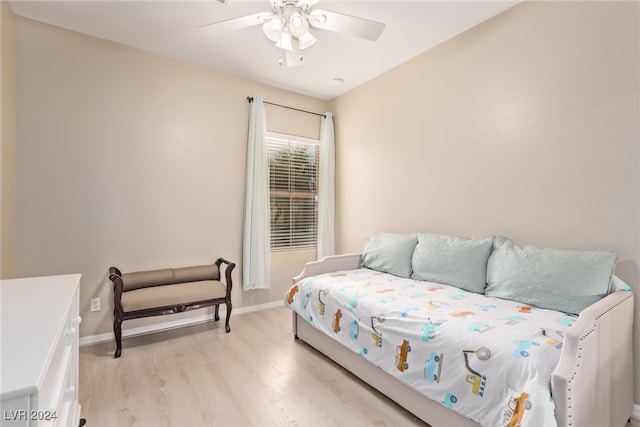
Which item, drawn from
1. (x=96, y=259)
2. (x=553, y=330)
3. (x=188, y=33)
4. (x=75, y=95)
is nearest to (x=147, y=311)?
(x=96, y=259)

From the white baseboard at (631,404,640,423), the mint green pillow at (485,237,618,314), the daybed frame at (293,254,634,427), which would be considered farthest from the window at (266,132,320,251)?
the white baseboard at (631,404,640,423)

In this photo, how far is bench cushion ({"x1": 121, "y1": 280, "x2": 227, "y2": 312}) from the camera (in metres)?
2.55

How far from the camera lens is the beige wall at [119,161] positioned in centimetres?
254

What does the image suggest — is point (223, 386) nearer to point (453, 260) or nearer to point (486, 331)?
point (486, 331)

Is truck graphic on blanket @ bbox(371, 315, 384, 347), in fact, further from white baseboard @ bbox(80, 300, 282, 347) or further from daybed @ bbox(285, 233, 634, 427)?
white baseboard @ bbox(80, 300, 282, 347)

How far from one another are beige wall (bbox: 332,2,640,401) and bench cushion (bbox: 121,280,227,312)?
1944 mm

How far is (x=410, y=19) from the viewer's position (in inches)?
98.9

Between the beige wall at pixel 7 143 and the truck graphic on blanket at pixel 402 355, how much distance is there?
2749 millimetres

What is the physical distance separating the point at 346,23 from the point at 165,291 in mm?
2599

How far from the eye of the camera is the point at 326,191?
4074mm

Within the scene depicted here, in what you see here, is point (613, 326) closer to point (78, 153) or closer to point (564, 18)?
point (564, 18)

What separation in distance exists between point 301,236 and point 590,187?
2.94 meters

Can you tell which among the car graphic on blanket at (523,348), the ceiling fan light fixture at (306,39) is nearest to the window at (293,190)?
the ceiling fan light fixture at (306,39)

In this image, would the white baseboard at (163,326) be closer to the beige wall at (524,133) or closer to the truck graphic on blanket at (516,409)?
the beige wall at (524,133)
